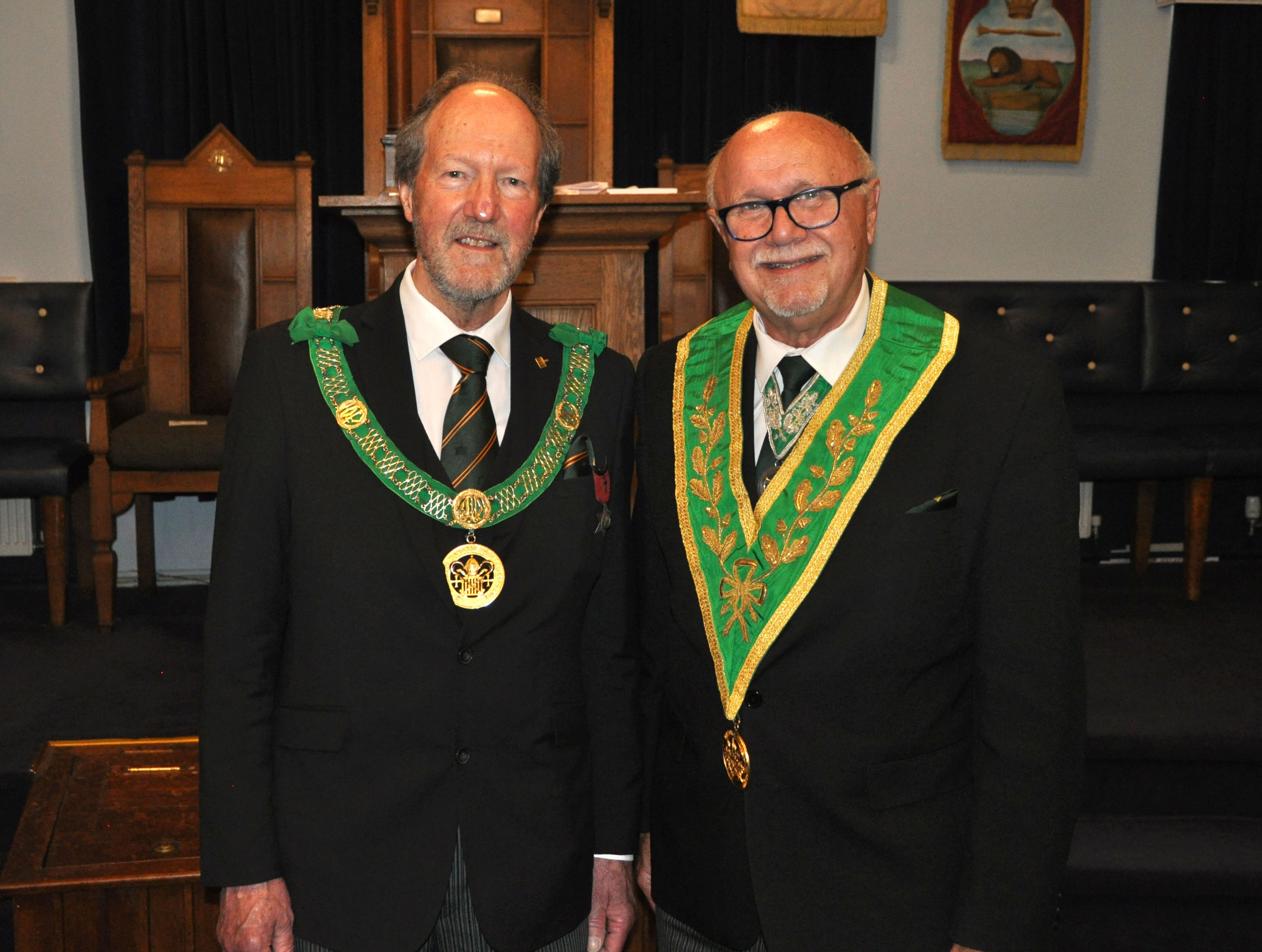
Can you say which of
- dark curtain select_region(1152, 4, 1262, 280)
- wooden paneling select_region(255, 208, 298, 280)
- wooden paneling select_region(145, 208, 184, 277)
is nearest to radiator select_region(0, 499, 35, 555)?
wooden paneling select_region(145, 208, 184, 277)

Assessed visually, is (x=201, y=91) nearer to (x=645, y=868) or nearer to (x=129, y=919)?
(x=129, y=919)

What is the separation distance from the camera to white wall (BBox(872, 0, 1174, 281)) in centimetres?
483

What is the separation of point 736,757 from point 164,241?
11.6ft

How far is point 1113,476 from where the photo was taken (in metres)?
4.10

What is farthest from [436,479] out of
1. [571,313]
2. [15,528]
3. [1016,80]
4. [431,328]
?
[1016,80]

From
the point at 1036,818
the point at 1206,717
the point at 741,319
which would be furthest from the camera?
the point at 1206,717

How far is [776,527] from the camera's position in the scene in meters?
1.39

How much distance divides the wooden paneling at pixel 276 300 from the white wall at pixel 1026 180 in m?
2.32

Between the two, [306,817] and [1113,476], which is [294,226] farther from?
[306,817]

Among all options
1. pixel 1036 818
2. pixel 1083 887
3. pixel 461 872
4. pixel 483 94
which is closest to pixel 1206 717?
pixel 1083 887

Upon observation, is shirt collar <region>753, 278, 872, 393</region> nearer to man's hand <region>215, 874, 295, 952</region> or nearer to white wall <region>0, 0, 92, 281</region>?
man's hand <region>215, 874, 295, 952</region>

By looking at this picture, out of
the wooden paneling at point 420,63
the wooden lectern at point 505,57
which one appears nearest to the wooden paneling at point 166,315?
the wooden lectern at point 505,57

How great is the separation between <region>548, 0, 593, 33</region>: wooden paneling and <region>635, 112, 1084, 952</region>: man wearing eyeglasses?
3.19 meters

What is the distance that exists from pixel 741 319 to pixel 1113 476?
2.90 meters
